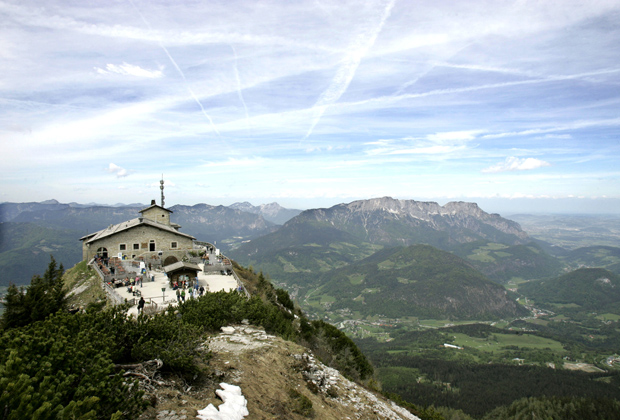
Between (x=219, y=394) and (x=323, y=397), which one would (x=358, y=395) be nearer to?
(x=323, y=397)

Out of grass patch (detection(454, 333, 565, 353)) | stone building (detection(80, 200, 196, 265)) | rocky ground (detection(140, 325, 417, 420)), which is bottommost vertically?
grass patch (detection(454, 333, 565, 353))

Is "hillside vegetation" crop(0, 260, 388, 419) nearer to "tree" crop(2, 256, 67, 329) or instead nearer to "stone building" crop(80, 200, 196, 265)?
"tree" crop(2, 256, 67, 329)

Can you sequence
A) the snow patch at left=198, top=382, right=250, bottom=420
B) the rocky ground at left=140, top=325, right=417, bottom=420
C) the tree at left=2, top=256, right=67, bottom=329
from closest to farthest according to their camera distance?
the snow patch at left=198, top=382, right=250, bottom=420
the rocky ground at left=140, top=325, right=417, bottom=420
the tree at left=2, top=256, right=67, bottom=329

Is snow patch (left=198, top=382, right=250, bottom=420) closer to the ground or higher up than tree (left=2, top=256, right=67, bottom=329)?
closer to the ground

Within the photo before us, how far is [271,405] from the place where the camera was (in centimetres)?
1177

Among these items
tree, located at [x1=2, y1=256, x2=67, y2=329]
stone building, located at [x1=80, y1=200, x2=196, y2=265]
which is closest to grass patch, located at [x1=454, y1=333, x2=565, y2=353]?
Answer: stone building, located at [x1=80, y1=200, x2=196, y2=265]

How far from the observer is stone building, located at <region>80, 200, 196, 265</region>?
42.8 m

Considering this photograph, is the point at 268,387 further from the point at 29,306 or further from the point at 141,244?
the point at 141,244

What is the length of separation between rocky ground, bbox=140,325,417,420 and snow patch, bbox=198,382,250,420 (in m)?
0.25

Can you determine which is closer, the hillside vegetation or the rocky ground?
the hillside vegetation

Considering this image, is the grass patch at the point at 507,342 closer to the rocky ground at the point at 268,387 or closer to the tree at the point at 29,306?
the rocky ground at the point at 268,387

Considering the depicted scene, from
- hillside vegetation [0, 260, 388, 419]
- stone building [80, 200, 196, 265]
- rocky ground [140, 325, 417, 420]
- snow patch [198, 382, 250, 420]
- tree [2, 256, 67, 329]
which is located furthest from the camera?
stone building [80, 200, 196, 265]

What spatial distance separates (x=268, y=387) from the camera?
13.1 meters

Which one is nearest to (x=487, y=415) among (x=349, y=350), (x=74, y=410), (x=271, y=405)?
(x=349, y=350)
